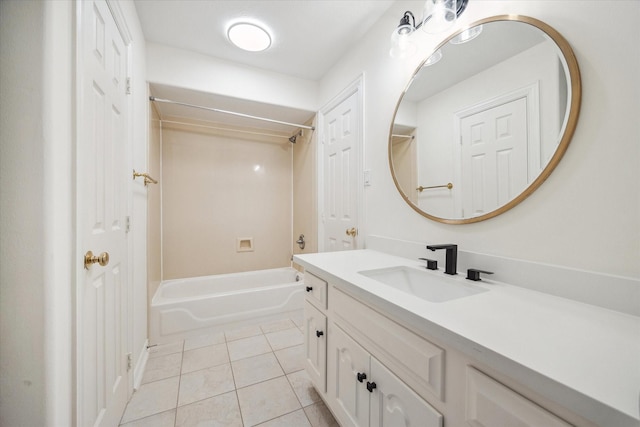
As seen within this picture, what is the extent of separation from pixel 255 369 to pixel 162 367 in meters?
0.66

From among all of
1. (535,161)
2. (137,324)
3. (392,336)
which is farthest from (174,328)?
(535,161)

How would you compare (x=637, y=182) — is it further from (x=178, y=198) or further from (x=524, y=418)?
(x=178, y=198)

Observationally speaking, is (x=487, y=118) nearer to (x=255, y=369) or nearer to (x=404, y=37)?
(x=404, y=37)

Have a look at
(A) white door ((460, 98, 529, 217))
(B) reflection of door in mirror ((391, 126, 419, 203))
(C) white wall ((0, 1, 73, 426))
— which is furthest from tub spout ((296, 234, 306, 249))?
(C) white wall ((0, 1, 73, 426))

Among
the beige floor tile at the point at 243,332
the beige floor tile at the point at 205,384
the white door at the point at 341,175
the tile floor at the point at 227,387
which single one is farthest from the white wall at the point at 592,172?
the beige floor tile at the point at 243,332

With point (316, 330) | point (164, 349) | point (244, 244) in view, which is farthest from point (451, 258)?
point (244, 244)

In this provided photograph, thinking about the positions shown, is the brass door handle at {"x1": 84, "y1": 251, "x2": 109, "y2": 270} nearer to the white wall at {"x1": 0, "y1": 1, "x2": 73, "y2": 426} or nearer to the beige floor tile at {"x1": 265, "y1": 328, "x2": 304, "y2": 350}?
the white wall at {"x1": 0, "y1": 1, "x2": 73, "y2": 426}

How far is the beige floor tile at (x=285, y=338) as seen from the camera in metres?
1.97

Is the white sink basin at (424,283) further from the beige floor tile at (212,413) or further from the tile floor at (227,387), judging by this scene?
the beige floor tile at (212,413)

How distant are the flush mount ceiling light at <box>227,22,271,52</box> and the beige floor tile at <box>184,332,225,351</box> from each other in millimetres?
2429

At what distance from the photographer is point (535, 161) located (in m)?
0.87

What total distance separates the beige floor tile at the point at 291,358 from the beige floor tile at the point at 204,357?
396 millimetres

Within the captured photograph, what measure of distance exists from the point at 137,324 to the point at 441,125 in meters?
2.25

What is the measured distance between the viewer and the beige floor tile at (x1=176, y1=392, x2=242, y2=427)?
1236mm
